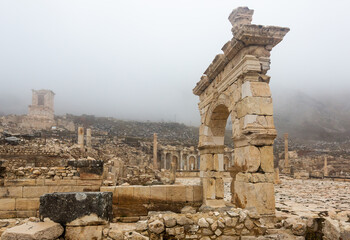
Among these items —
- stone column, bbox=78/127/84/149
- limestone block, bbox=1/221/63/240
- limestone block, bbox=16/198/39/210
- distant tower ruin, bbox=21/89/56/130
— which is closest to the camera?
limestone block, bbox=1/221/63/240

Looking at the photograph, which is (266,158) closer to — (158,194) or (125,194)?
(158,194)

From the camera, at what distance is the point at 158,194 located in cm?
703

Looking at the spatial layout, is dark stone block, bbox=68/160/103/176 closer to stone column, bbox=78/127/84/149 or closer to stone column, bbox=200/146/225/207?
stone column, bbox=200/146/225/207

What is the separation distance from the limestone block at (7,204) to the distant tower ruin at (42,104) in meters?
53.5

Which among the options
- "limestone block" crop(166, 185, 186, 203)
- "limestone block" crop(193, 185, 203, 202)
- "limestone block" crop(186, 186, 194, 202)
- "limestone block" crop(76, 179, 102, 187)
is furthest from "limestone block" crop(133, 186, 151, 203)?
"limestone block" crop(193, 185, 203, 202)

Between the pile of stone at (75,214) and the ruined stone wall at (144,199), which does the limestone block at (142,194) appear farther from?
the pile of stone at (75,214)

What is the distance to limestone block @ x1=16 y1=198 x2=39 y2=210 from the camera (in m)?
6.88

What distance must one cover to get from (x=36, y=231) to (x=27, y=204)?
4.97 meters

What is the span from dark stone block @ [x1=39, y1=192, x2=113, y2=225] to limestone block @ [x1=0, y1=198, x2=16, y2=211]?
15.5 ft

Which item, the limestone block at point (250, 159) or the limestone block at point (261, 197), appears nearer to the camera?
the limestone block at point (261, 197)

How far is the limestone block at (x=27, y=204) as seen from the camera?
22.6ft

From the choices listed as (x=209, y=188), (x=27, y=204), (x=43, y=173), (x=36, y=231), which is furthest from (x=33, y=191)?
(x=209, y=188)

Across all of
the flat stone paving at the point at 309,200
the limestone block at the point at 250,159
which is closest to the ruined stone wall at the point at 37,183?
the limestone block at the point at 250,159

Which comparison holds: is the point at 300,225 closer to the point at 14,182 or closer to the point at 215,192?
the point at 215,192
